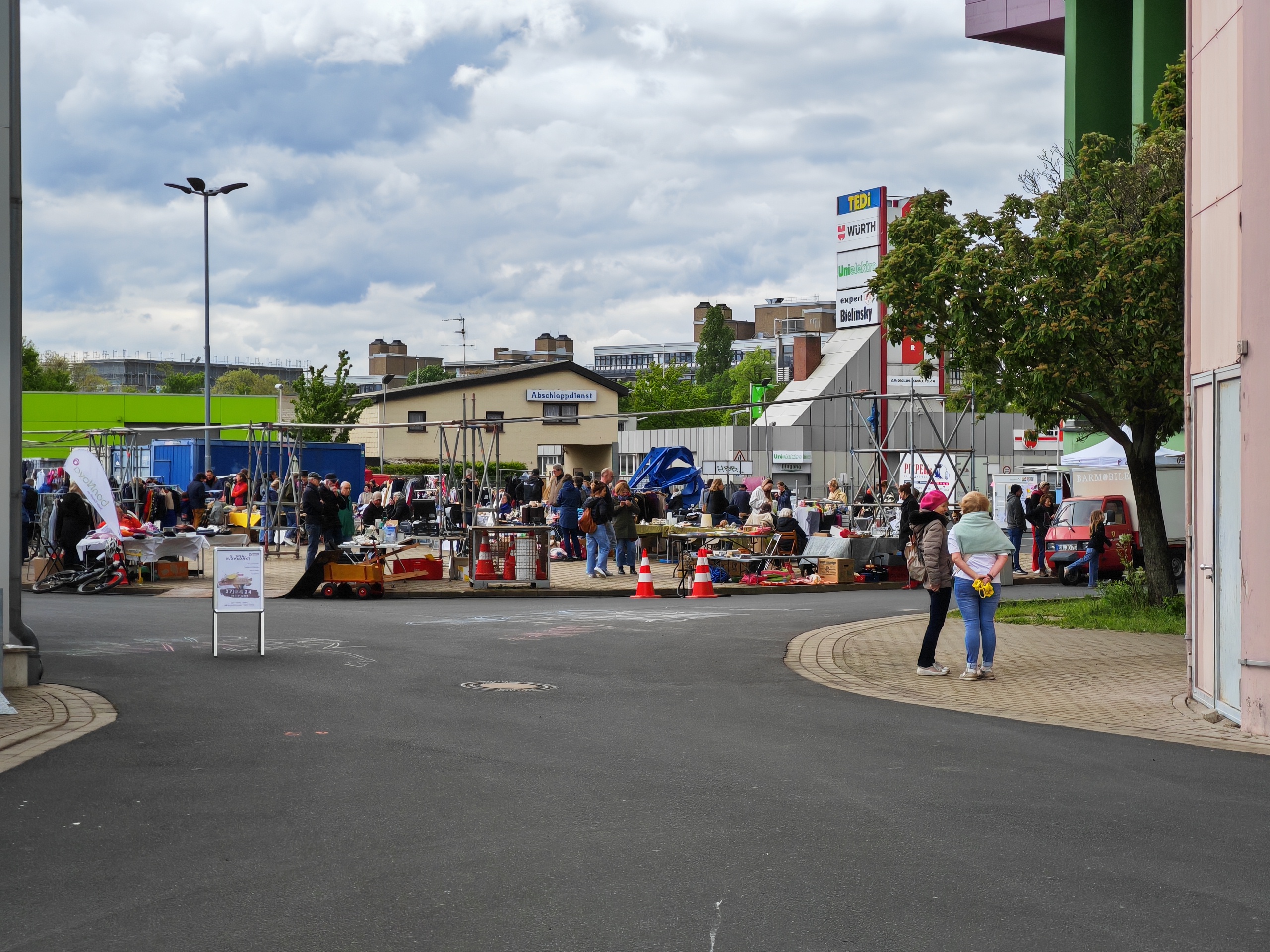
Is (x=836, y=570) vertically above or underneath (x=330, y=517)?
underneath

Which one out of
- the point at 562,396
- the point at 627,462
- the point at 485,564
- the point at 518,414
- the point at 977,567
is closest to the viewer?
the point at 977,567

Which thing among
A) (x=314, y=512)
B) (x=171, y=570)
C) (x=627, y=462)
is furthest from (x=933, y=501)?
(x=627, y=462)

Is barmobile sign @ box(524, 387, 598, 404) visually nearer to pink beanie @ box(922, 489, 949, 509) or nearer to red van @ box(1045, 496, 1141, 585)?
red van @ box(1045, 496, 1141, 585)

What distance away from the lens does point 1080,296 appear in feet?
56.5

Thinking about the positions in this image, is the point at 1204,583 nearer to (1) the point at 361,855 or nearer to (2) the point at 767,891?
(2) the point at 767,891

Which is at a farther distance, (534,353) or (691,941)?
(534,353)

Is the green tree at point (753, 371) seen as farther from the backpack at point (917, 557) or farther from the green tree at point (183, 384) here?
the backpack at point (917, 557)

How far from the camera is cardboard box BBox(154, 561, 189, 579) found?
77.2 ft

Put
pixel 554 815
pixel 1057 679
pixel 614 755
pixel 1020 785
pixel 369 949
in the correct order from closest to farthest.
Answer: pixel 369 949, pixel 554 815, pixel 1020 785, pixel 614 755, pixel 1057 679

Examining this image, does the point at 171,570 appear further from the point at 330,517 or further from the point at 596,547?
the point at 596,547

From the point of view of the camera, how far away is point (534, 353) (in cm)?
13588

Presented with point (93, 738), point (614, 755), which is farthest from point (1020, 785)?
point (93, 738)

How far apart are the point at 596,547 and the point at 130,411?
1645 inches

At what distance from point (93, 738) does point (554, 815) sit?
366 cm
